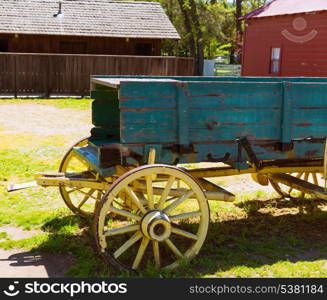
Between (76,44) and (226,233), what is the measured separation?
829 inches

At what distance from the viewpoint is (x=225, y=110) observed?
4.85 metres

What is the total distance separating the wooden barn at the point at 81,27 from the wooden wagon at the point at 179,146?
62.4ft

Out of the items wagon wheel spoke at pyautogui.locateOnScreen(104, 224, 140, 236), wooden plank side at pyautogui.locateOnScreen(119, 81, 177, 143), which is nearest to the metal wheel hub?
wagon wheel spoke at pyautogui.locateOnScreen(104, 224, 140, 236)

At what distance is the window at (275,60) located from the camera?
73.0ft

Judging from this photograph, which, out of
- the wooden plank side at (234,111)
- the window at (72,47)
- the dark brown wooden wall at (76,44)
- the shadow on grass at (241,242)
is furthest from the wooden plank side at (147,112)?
the window at (72,47)

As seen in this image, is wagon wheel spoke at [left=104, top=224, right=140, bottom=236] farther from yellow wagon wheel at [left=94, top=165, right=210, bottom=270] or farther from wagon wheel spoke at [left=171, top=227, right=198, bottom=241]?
wagon wheel spoke at [left=171, top=227, right=198, bottom=241]

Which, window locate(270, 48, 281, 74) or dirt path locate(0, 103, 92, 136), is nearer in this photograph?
dirt path locate(0, 103, 92, 136)

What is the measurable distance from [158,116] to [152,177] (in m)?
0.54

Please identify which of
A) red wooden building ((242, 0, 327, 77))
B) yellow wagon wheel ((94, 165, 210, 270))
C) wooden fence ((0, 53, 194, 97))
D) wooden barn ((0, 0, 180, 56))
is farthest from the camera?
wooden barn ((0, 0, 180, 56))

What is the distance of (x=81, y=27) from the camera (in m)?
23.9

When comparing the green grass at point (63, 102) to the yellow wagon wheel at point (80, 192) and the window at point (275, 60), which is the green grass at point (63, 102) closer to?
the window at point (275, 60)

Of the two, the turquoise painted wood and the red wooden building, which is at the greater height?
the red wooden building

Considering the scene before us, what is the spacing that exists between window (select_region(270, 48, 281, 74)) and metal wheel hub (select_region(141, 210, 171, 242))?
1869 cm

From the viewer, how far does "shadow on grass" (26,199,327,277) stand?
468 centimetres
